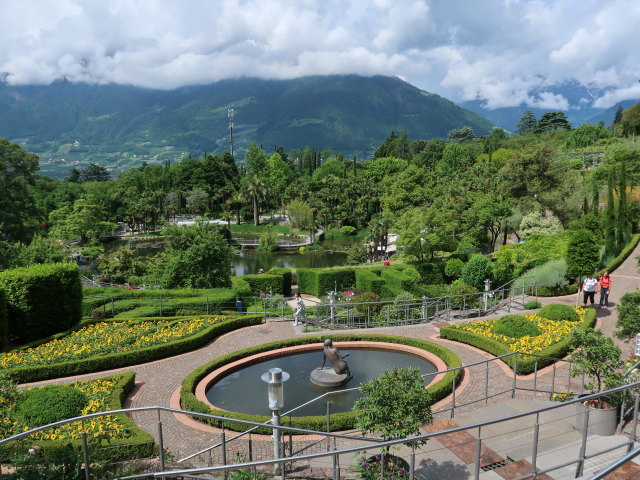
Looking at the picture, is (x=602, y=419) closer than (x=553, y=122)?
Yes

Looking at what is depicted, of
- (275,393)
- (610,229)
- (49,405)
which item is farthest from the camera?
(610,229)

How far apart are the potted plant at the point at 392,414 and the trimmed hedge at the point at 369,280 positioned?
19210 millimetres

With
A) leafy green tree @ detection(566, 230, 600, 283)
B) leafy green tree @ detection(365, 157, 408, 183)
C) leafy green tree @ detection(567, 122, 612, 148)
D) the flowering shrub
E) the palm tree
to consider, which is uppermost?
leafy green tree @ detection(567, 122, 612, 148)

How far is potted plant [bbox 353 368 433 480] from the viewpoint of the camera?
6797mm

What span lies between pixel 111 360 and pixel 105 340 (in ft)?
5.32

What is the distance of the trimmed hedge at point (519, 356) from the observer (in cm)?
1304

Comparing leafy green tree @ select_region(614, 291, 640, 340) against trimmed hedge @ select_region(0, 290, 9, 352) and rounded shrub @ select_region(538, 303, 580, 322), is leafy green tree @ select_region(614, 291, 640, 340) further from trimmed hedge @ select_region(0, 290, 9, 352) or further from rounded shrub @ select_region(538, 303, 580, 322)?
trimmed hedge @ select_region(0, 290, 9, 352)

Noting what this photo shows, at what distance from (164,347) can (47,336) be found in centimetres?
529

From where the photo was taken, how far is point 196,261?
957 inches

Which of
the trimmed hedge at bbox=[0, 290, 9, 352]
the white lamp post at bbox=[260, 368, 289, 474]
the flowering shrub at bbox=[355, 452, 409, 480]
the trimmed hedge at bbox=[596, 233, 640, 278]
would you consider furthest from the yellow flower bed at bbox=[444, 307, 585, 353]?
the trimmed hedge at bbox=[0, 290, 9, 352]

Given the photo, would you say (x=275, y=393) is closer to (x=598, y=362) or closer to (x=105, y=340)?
(x=598, y=362)

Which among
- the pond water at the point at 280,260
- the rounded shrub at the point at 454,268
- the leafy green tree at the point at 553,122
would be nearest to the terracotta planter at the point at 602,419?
the rounded shrub at the point at 454,268

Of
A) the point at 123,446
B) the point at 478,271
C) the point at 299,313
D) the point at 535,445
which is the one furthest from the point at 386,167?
the point at 535,445

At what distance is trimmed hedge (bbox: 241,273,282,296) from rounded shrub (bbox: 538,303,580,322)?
53.4 ft
